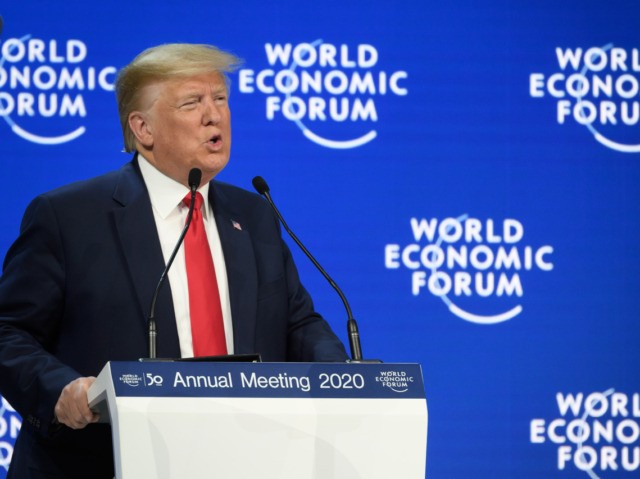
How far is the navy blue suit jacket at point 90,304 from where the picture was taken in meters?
2.50

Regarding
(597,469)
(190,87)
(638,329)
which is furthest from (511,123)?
(190,87)

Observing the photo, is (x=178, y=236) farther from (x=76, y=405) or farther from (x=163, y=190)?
(x=76, y=405)

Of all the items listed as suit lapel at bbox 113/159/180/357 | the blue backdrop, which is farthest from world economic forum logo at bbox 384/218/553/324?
suit lapel at bbox 113/159/180/357


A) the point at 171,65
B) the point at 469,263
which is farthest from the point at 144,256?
the point at 469,263

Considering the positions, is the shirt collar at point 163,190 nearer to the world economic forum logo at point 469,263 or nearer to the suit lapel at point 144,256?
the suit lapel at point 144,256

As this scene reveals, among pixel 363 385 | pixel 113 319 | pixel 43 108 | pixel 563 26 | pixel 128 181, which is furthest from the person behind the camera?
pixel 563 26

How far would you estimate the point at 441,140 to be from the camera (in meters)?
3.95

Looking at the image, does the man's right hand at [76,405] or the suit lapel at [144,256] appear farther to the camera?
the suit lapel at [144,256]

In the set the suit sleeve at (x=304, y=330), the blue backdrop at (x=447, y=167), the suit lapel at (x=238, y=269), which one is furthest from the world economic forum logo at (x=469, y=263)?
the suit lapel at (x=238, y=269)

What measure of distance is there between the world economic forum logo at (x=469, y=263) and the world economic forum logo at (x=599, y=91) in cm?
52

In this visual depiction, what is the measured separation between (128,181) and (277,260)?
449mm

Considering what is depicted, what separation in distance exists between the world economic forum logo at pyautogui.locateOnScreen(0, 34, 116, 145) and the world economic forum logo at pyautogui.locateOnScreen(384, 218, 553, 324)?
1.21 meters

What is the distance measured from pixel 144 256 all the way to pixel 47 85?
54.7 inches

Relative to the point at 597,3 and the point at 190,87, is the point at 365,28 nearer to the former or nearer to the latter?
the point at 597,3
